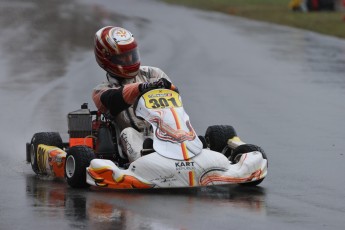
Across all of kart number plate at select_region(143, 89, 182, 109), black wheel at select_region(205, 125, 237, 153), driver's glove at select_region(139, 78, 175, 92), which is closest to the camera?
kart number plate at select_region(143, 89, 182, 109)

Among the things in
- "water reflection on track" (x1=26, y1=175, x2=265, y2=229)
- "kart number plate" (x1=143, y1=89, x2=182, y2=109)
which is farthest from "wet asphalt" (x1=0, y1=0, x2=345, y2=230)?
"kart number plate" (x1=143, y1=89, x2=182, y2=109)

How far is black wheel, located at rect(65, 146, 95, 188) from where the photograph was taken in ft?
30.8

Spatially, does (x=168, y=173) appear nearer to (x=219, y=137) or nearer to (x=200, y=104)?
(x=219, y=137)

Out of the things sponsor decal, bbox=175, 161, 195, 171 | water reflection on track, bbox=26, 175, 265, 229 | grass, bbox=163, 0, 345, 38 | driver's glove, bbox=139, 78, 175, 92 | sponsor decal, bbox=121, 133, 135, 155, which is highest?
grass, bbox=163, 0, 345, 38

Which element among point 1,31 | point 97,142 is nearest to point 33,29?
point 1,31

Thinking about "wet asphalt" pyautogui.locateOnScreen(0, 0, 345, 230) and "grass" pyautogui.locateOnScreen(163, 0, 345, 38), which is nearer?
"wet asphalt" pyautogui.locateOnScreen(0, 0, 345, 230)

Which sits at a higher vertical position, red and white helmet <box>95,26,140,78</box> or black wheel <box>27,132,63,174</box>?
red and white helmet <box>95,26,140,78</box>

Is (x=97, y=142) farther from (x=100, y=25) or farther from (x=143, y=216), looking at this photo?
(x=100, y=25)

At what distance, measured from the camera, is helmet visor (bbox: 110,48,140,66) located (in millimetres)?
10445

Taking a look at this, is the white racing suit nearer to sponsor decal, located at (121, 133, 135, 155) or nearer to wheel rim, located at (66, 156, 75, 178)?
sponsor decal, located at (121, 133, 135, 155)

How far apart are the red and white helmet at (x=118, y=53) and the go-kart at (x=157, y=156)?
462mm

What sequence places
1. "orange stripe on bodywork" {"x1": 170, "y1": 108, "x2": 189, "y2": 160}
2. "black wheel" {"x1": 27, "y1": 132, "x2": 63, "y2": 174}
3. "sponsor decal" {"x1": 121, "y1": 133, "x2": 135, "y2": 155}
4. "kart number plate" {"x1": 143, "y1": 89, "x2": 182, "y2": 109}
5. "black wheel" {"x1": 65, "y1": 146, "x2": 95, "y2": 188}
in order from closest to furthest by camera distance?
"orange stripe on bodywork" {"x1": 170, "y1": 108, "x2": 189, "y2": 160}, "black wheel" {"x1": 65, "y1": 146, "x2": 95, "y2": 188}, "sponsor decal" {"x1": 121, "y1": 133, "x2": 135, "y2": 155}, "kart number plate" {"x1": 143, "y1": 89, "x2": 182, "y2": 109}, "black wheel" {"x1": 27, "y1": 132, "x2": 63, "y2": 174}

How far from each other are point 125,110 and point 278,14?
25.8m

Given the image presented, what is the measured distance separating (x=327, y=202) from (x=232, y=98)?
8.06 metres
